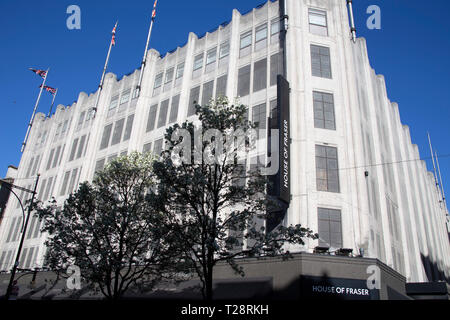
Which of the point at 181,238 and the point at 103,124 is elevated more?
the point at 103,124

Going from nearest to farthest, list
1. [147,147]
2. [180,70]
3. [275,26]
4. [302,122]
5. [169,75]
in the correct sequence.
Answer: [302,122]
[275,26]
[147,147]
[180,70]
[169,75]

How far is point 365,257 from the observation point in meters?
20.9

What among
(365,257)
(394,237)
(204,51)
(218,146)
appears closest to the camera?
(218,146)

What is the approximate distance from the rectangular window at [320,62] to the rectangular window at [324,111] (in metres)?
1.95

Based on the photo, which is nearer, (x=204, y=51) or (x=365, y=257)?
(x=365, y=257)

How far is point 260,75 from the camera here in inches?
1200

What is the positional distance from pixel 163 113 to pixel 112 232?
1895 centimetres

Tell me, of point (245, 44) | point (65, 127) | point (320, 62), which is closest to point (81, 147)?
point (65, 127)

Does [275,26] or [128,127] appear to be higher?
[275,26]

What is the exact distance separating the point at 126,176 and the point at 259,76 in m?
14.7

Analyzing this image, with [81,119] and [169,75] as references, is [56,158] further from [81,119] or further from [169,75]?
[169,75]

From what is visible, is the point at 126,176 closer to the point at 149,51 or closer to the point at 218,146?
the point at 218,146
